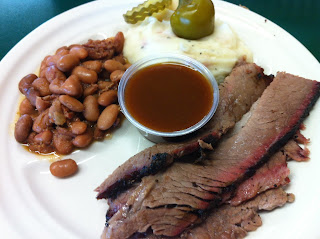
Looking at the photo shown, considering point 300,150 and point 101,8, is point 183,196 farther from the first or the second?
point 101,8

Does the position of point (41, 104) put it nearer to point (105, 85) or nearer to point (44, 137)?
point (44, 137)

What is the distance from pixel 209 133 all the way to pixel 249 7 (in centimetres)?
312

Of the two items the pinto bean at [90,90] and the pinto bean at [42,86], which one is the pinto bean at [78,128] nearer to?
the pinto bean at [90,90]

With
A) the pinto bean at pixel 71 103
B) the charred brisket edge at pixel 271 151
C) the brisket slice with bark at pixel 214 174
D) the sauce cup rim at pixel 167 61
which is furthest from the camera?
the pinto bean at pixel 71 103

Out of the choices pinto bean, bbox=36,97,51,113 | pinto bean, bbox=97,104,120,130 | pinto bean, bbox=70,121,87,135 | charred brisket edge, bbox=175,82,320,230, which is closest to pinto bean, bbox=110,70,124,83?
pinto bean, bbox=97,104,120,130

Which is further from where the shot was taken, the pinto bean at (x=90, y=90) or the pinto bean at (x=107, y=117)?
the pinto bean at (x=90, y=90)

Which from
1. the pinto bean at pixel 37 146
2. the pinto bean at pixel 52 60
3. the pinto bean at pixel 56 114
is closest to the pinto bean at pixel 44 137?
the pinto bean at pixel 37 146

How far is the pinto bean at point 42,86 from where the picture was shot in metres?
3.07

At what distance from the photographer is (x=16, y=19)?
15.7 feet

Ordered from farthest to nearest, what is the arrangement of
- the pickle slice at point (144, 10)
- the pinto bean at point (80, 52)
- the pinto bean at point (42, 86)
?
the pickle slice at point (144, 10)
the pinto bean at point (80, 52)
the pinto bean at point (42, 86)

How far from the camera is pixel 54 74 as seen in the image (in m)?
3.06

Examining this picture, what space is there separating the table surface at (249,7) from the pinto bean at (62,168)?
2.44 metres

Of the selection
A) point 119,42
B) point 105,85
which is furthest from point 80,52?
point 119,42

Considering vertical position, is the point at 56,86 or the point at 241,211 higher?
the point at 56,86
